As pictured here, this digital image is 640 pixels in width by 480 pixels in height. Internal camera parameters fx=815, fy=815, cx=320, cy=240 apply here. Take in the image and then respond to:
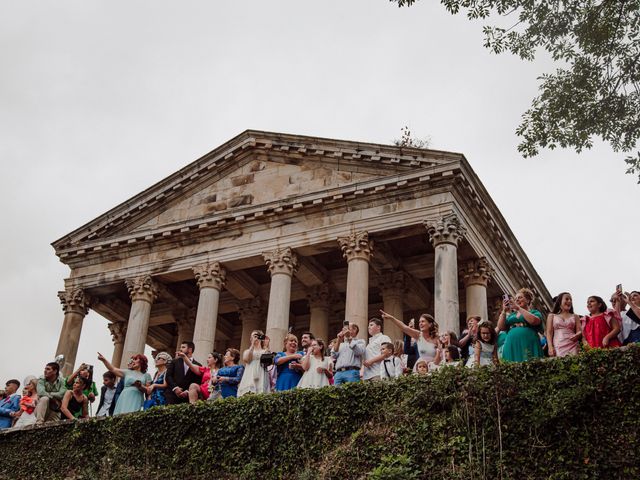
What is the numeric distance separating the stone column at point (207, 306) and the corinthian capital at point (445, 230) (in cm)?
868

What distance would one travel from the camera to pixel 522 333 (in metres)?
14.4

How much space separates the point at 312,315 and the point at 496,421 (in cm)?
2113

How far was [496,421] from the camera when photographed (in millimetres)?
12203

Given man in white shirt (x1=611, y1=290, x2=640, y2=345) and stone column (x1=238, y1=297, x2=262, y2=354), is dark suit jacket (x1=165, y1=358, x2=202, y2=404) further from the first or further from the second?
stone column (x1=238, y1=297, x2=262, y2=354)

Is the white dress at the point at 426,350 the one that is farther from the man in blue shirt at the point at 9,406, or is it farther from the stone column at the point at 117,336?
the stone column at the point at 117,336

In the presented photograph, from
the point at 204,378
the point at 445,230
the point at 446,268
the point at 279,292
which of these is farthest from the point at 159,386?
the point at 445,230

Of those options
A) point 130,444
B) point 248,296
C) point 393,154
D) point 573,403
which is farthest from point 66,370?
point 573,403

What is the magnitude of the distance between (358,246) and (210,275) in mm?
6326

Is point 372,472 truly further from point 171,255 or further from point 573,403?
point 171,255

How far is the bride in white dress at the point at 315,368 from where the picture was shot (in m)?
16.2

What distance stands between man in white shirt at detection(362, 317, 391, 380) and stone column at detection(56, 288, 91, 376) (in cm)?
1934

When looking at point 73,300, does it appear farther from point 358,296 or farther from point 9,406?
point 9,406

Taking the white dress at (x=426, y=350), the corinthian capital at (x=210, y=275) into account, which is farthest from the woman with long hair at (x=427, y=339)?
the corinthian capital at (x=210, y=275)

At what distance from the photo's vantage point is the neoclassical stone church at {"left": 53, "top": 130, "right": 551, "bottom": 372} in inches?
1113
